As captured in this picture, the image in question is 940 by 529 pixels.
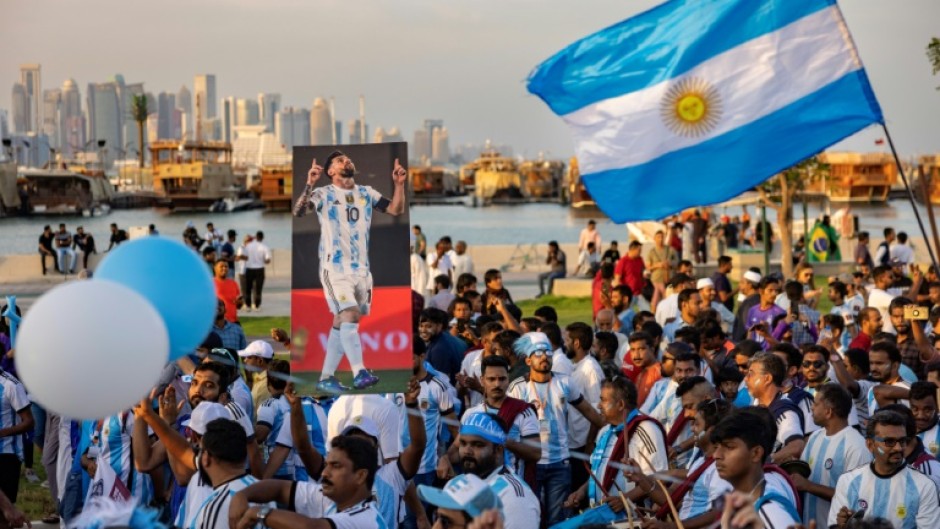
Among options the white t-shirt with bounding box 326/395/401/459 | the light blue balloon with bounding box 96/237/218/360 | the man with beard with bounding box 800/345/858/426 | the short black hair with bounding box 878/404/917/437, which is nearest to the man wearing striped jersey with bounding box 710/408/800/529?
the short black hair with bounding box 878/404/917/437

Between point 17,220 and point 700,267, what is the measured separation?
13304 cm

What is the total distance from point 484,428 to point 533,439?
162 centimetres

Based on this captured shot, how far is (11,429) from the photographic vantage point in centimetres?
1010

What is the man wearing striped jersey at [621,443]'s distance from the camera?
8.29 meters

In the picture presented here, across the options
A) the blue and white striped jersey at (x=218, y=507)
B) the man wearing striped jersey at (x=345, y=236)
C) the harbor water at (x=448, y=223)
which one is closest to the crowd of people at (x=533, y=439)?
the blue and white striped jersey at (x=218, y=507)

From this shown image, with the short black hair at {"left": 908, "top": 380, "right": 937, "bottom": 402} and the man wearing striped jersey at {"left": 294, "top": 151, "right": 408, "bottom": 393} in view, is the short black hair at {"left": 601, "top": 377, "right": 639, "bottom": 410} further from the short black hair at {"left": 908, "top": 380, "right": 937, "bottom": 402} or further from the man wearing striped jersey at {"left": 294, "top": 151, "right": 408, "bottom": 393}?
the short black hair at {"left": 908, "top": 380, "right": 937, "bottom": 402}

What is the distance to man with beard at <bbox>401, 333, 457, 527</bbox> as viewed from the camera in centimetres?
919

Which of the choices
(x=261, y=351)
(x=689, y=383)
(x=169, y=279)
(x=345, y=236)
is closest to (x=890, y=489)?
(x=689, y=383)

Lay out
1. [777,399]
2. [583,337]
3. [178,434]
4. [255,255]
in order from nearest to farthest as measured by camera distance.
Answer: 1. [178,434]
2. [777,399]
3. [583,337]
4. [255,255]

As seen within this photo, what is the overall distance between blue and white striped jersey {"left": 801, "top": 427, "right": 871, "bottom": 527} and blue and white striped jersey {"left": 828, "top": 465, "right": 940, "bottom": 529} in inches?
25.7

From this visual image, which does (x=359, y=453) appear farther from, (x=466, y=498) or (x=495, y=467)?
(x=495, y=467)

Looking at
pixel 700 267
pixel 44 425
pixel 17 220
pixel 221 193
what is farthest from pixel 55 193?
pixel 44 425

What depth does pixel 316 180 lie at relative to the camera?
8.17 metres

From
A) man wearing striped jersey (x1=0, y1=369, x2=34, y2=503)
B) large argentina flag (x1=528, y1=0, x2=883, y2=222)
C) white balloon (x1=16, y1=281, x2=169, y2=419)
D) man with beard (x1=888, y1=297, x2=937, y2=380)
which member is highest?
large argentina flag (x1=528, y1=0, x2=883, y2=222)
